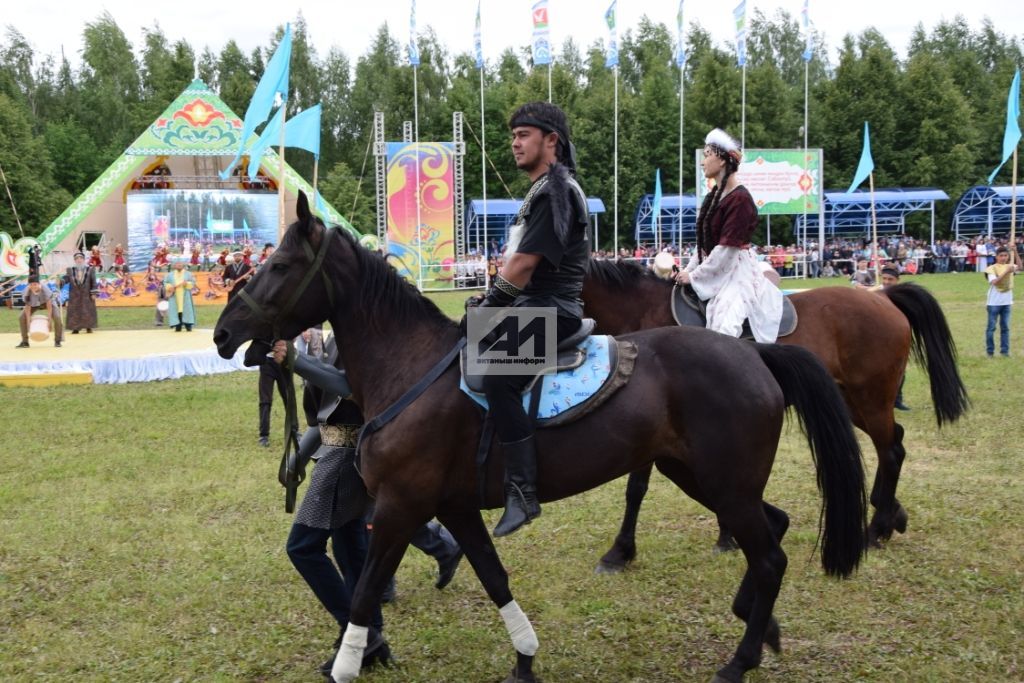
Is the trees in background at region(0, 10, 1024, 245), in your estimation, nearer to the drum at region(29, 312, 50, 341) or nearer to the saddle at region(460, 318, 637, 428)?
the drum at region(29, 312, 50, 341)

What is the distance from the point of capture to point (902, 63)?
66.1 metres

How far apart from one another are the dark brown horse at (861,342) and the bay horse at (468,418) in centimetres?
164

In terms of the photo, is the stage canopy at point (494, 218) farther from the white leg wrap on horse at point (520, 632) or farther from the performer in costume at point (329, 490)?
the white leg wrap on horse at point (520, 632)

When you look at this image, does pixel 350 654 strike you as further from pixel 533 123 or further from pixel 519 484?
pixel 533 123

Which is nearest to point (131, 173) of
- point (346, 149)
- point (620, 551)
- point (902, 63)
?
point (346, 149)

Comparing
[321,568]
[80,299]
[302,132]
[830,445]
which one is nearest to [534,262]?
[830,445]

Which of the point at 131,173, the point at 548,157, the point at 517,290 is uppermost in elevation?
the point at 131,173

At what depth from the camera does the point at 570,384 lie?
422cm

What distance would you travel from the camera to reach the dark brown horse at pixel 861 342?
6.19 metres

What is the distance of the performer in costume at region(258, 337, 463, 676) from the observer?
4441 millimetres

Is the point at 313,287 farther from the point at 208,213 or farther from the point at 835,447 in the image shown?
the point at 208,213

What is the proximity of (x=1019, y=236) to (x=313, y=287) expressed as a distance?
4756 cm

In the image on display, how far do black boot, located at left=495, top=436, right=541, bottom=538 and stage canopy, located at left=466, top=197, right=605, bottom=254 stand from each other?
35302 millimetres

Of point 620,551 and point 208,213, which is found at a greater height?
point 208,213
